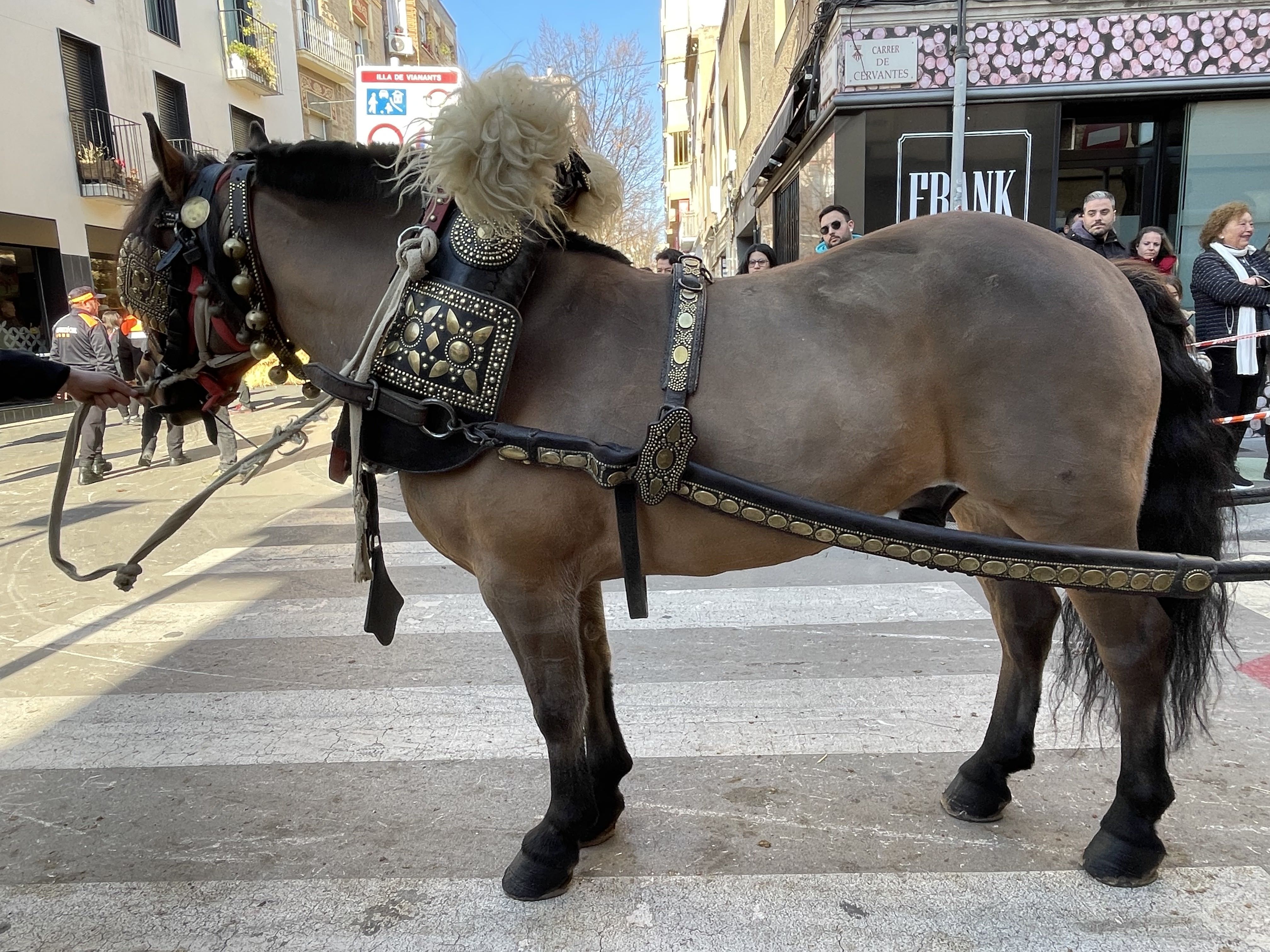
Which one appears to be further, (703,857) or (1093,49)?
(1093,49)

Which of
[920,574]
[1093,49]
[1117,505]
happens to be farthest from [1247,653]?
[1093,49]

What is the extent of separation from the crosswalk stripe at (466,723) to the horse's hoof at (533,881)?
0.67 m

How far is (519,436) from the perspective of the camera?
1787mm

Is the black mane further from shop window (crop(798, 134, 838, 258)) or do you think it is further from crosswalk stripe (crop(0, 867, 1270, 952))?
shop window (crop(798, 134, 838, 258))

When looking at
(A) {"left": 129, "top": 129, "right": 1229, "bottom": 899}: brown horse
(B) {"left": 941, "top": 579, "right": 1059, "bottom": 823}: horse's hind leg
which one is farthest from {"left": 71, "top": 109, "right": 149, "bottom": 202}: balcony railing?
(B) {"left": 941, "top": 579, "right": 1059, "bottom": 823}: horse's hind leg

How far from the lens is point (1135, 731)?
2.11 m

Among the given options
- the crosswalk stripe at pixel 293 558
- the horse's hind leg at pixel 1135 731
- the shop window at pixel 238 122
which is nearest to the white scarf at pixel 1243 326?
the horse's hind leg at pixel 1135 731

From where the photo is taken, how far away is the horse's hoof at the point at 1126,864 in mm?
2092

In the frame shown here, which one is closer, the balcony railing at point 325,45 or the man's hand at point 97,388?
the man's hand at point 97,388

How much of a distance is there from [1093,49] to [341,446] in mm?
10236

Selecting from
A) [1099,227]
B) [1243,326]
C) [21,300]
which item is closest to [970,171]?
[1099,227]

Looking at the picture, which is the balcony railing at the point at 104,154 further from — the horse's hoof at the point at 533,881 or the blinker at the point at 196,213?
the horse's hoof at the point at 533,881

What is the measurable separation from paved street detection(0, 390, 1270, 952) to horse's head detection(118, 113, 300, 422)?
37.7 inches

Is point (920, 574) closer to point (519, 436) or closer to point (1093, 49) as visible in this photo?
point (519, 436)
